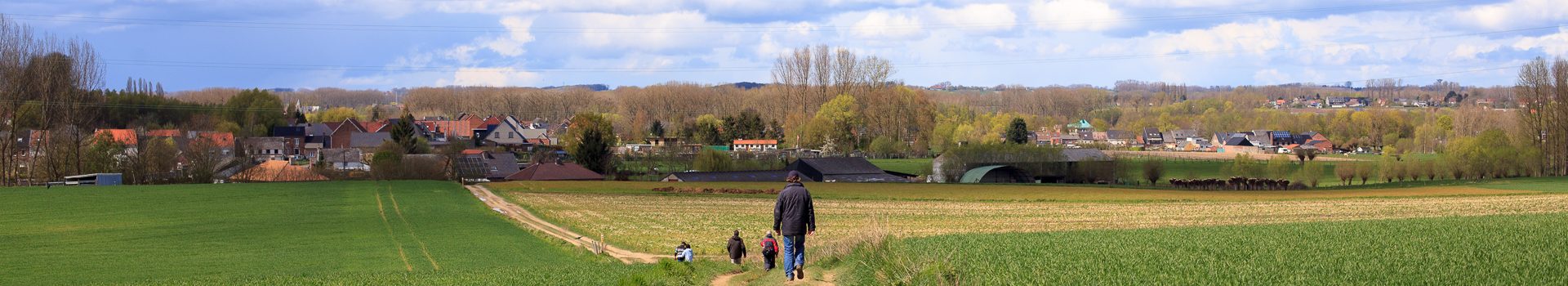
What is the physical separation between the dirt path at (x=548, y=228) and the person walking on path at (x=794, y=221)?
910cm

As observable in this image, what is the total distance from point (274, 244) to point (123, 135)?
7719 centimetres

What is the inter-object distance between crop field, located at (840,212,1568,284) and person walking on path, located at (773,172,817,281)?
25.3 inches

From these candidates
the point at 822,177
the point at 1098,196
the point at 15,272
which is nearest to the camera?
the point at 15,272

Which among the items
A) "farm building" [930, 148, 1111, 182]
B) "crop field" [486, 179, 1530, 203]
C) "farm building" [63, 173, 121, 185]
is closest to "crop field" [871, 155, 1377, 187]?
"farm building" [930, 148, 1111, 182]

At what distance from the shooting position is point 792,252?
14742 millimetres

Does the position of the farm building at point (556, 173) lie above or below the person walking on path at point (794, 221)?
below

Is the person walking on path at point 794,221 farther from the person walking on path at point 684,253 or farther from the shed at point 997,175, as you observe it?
the shed at point 997,175

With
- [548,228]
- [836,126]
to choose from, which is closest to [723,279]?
[548,228]

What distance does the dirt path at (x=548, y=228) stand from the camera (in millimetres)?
25328

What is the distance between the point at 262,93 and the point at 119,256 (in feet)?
377

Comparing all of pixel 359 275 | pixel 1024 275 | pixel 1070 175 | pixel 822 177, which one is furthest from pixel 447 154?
pixel 1024 275

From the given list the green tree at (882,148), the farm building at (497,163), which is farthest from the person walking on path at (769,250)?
the green tree at (882,148)

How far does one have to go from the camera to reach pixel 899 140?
125875 mm

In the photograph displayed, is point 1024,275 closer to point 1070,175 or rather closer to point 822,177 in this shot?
point 822,177
